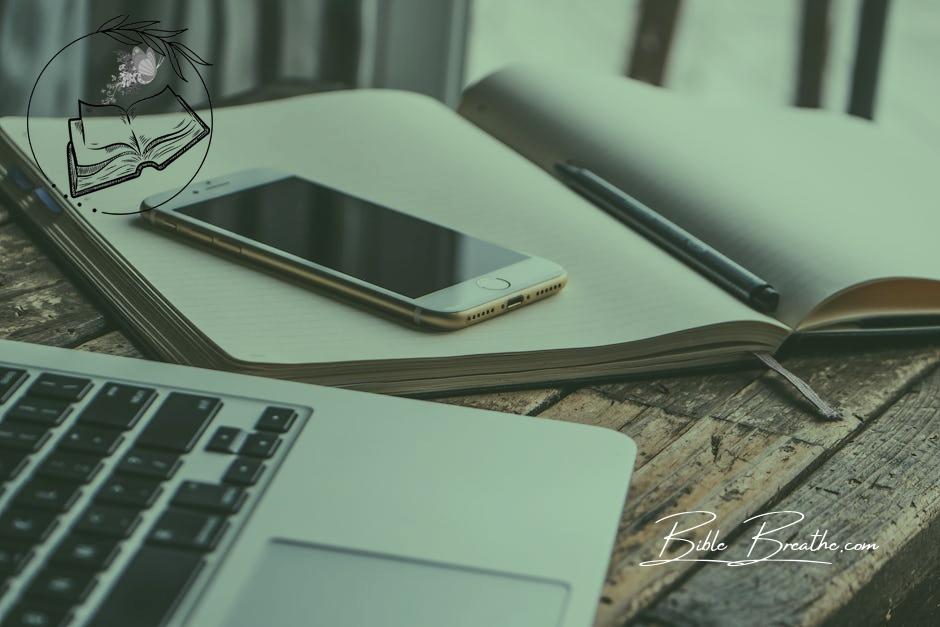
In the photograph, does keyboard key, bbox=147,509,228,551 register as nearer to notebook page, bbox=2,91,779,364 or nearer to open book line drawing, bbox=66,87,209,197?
notebook page, bbox=2,91,779,364

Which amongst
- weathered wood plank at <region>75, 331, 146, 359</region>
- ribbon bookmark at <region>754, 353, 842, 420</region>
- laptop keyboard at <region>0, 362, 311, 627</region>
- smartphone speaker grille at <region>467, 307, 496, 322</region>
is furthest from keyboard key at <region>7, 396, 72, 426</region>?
ribbon bookmark at <region>754, 353, 842, 420</region>

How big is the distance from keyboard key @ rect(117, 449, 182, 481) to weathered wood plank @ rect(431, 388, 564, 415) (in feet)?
0.52

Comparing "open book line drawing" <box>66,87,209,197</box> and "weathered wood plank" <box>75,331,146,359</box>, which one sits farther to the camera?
"open book line drawing" <box>66,87,209,197</box>

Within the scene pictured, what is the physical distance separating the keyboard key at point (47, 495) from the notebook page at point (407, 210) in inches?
5.3

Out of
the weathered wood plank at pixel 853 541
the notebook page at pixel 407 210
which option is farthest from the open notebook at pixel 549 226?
the weathered wood plank at pixel 853 541

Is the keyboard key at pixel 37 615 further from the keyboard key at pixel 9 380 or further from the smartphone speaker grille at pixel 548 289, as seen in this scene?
the smartphone speaker grille at pixel 548 289

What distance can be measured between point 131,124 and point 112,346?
0.78ft

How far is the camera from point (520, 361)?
1.79 ft

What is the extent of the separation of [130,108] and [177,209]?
0.10 m

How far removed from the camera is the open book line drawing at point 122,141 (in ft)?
2.25

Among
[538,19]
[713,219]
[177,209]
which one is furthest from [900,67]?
[177,209]

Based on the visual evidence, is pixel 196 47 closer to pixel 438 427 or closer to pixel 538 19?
pixel 438 427

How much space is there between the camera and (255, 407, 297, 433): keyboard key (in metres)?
0.44

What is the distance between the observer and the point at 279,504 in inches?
15.7
